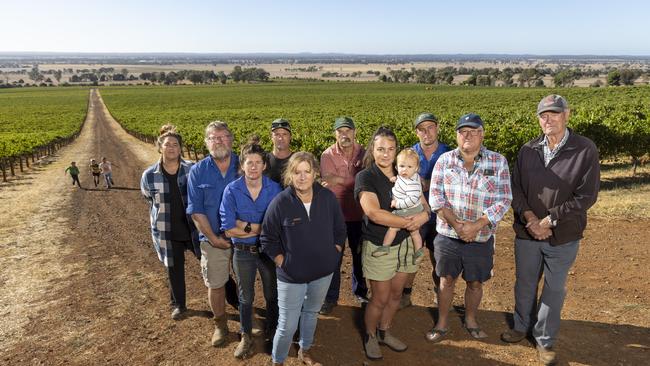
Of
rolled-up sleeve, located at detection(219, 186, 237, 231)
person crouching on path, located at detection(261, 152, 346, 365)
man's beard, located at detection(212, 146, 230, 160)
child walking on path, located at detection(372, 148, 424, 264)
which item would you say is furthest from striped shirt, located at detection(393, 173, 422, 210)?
man's beard, located at detection(212, 146, 230, 160)

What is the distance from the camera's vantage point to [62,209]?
12820 millimetres

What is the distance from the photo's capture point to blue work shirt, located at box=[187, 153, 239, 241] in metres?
4.36

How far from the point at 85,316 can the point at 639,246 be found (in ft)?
28.2

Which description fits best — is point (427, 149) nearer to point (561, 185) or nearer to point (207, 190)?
point (561, 185)

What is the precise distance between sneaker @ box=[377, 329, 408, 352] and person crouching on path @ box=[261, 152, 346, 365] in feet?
3.39

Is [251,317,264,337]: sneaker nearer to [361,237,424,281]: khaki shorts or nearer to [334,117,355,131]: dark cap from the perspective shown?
[361,237,424,281]: khaki shorts

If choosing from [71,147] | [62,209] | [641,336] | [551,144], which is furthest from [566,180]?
[71,147]

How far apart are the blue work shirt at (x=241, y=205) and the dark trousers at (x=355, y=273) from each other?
4.81 ft

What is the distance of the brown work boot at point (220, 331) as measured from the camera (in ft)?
15.4

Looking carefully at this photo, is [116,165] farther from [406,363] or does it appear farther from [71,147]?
[406,363]

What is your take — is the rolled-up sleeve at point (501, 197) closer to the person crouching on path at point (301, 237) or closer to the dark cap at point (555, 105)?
the dark cap at point (555, 105)

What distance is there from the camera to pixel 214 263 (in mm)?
4527

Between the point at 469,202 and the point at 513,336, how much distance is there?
63.2 inches

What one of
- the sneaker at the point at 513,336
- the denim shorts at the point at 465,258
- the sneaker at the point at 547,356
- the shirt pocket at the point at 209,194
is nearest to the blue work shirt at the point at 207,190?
the shirt pocket at the point at 209,194
